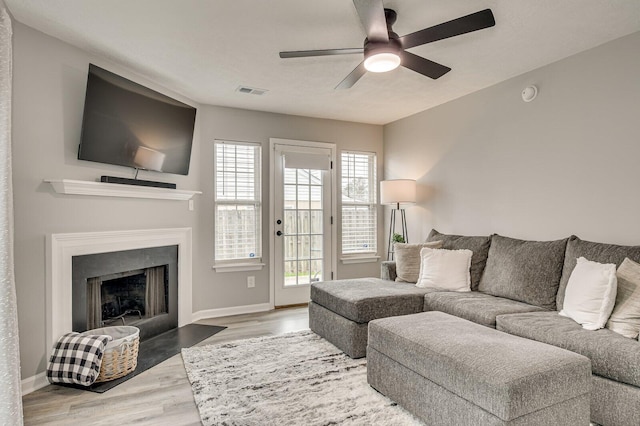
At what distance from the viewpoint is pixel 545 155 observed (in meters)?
3.29

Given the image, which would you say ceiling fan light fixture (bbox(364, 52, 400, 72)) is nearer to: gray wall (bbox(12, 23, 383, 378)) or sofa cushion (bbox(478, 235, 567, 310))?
sofa cushion (bbox(478, 235, 567, 310))

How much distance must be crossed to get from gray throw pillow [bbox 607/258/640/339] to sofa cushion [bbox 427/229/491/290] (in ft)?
4.07

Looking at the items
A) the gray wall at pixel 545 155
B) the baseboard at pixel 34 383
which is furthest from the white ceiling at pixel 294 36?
the baseboard at pixel 34 383

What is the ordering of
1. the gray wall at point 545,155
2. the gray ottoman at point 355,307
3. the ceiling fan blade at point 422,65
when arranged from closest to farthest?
the ceiling fan blade at point 422,65 → the gray wall at point 545,155 → the gray ottoman at point 355,307

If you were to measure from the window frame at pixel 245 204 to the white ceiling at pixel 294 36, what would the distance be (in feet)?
2.73

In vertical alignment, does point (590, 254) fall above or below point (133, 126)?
below

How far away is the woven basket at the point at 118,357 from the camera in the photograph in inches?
104

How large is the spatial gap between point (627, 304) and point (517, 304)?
75cm

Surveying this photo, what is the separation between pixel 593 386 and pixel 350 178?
361cm

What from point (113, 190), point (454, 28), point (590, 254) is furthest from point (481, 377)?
point (113, 190)

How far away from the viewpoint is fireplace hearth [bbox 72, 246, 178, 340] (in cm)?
296

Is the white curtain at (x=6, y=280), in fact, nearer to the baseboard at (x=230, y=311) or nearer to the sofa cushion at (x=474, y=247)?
the baseboard at (x=230, y=311)

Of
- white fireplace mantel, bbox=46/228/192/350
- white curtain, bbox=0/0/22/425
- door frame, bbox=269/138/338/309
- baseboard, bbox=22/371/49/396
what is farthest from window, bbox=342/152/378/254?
white curtain, bbox=0/0/22/425

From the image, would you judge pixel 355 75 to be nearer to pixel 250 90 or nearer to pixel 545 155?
pixel 250 90
